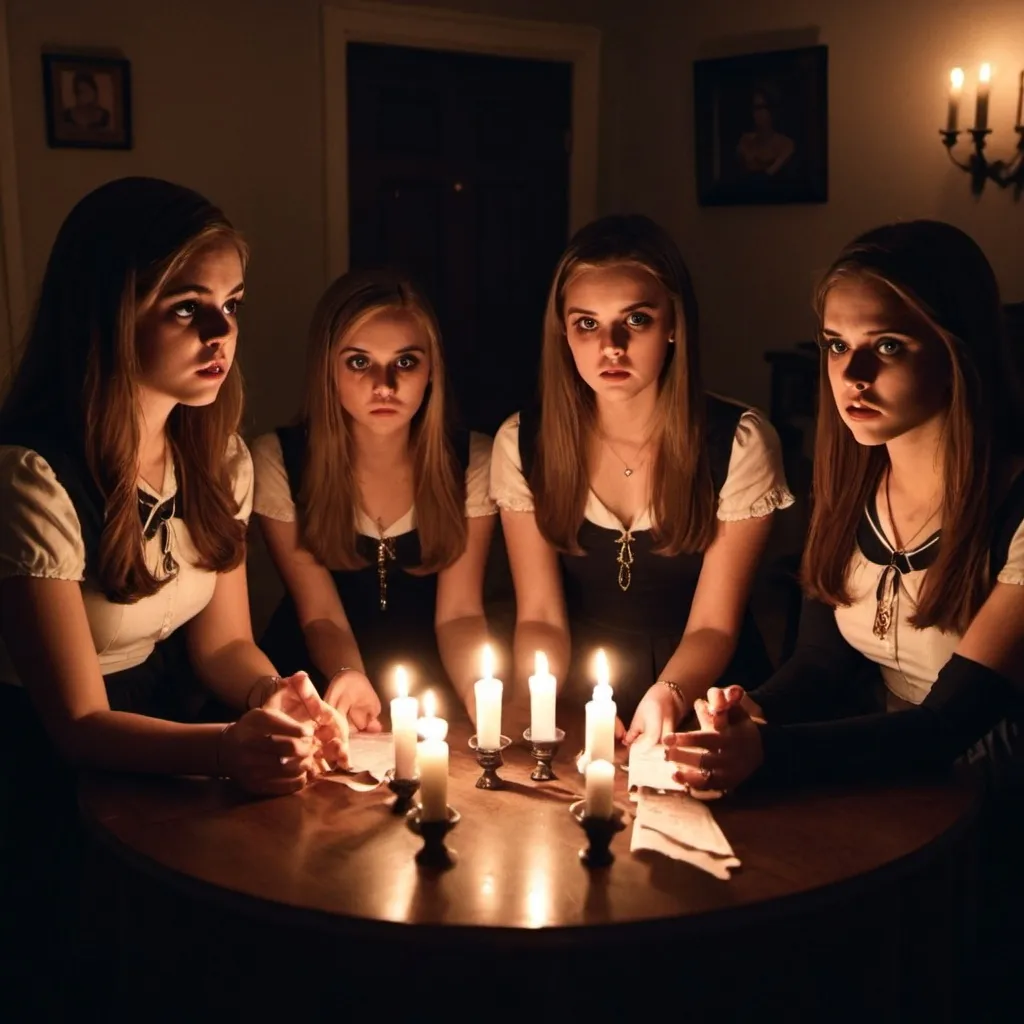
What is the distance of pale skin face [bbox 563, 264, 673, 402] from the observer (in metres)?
2.24

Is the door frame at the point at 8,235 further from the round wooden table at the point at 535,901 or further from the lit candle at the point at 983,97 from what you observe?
the lit candle at the point at 983,97

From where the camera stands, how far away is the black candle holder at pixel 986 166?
4.01 m

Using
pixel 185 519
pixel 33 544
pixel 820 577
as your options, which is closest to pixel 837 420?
pixel 820 577

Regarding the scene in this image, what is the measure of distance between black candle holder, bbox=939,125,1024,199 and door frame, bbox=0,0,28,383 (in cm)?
321

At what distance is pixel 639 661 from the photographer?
2441 mm

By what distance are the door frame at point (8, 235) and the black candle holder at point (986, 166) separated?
3.21 meters

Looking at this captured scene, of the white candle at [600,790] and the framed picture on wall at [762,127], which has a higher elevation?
the framed picture on wall at [762,127]

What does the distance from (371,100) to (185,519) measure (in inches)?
133

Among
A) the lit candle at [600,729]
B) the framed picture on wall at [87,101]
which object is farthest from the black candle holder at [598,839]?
the framed picture on wall at [87,101]

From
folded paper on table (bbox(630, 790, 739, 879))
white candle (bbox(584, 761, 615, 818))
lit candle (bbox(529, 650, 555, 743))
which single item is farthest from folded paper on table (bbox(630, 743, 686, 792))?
white candle (bbox(584, 761, 615, 818))

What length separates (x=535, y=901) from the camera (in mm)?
1404

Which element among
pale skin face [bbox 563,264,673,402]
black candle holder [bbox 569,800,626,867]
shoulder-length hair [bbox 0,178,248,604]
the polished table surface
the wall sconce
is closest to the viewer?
the polished table surface

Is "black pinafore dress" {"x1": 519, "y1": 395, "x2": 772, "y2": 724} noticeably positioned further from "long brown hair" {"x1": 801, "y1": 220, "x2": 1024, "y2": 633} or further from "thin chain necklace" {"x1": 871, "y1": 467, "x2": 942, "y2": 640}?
"long brown hair" {"x1": 801, "y1": 220, "x2": 1024, "y2": 633}

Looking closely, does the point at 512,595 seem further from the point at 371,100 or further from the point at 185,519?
the point at 185,519
